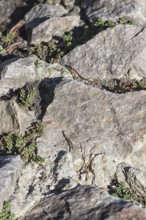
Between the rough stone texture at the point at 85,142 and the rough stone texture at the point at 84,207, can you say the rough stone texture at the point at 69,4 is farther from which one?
the rough stone texture at the point at 84,207

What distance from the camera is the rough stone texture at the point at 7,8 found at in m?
13.6

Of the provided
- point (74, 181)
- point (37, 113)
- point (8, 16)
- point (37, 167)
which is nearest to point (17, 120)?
point (37, 113)

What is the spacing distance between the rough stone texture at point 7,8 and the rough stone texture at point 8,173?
6.01 metres

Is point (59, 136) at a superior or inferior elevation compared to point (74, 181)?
superior

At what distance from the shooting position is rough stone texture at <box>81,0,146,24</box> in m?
11.2

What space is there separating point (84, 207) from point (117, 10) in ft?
17.7

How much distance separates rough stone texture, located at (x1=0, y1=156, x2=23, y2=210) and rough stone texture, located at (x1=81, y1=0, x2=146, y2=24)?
4484 millimetres

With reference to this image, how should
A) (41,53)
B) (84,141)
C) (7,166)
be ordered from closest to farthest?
(7,166) → (84,141) → (41,53)

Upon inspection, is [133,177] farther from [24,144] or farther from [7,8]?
[7,8]

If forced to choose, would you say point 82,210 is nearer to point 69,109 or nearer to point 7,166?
point 7,166

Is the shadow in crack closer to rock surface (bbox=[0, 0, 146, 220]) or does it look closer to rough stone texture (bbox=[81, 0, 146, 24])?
rock surface (bbox=[0, 0, 146, 220])

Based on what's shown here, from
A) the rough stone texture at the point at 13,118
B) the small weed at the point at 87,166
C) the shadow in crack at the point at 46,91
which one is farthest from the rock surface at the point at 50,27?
the small weed at the point at 87,166

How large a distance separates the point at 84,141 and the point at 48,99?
4.11 ft

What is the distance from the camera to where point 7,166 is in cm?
820
